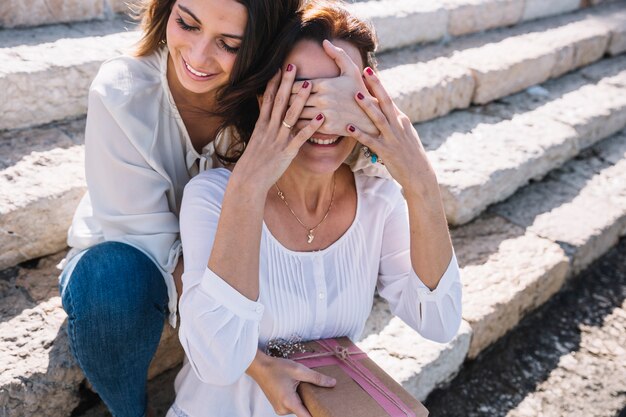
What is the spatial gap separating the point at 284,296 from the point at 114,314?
0.48 m

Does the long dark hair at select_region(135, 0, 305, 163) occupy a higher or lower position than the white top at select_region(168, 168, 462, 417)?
higher

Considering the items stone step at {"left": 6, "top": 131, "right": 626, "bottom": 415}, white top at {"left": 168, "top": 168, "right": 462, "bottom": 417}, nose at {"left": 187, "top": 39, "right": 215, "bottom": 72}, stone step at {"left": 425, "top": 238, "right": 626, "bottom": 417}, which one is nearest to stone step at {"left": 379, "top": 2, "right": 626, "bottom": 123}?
stone step at {"left": 6, "top": 131, "right": 626, "bottom": 415}

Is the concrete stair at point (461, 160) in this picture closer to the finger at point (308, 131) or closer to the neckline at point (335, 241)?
the neckline at point (335, 241)

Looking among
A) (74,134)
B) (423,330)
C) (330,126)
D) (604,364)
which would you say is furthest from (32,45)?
(604,364)

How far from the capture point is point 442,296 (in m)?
1.73

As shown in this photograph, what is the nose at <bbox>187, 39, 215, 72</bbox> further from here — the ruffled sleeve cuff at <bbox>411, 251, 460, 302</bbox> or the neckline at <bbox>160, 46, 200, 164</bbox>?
the ruffled sleeve cuff at <bbox>411, 251, 460, 302</bbox>

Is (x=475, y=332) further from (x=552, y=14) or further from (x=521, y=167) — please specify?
(x=552, y=14)

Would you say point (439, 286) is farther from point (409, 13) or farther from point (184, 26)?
point (409, 13)

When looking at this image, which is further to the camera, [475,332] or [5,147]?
[475,332]

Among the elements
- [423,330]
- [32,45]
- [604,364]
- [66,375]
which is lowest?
[604,364]

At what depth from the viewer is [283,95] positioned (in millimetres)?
1534

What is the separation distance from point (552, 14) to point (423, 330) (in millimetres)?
4376

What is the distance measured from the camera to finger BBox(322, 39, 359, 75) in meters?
1.55

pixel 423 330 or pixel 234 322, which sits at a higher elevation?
pixel 234 322
